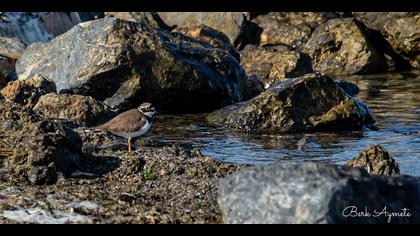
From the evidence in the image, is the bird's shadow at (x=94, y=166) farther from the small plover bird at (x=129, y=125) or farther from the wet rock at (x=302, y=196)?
the wet rock at (x=302, y=196)

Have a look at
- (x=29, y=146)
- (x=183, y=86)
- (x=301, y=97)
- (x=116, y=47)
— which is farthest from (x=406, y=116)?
(x=29, y=146)

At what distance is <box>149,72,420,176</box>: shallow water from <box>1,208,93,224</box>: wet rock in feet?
14.6

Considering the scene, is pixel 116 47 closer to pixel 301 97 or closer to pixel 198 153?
pixel 301 97

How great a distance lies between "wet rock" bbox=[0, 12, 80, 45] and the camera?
69.7 feet

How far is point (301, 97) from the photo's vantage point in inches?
591

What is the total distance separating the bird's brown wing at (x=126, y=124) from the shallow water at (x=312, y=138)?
4.20 feet

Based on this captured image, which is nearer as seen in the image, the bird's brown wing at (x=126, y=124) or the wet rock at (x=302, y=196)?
the wet rock at (x=302, y=196)

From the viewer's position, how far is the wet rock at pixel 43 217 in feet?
24.9

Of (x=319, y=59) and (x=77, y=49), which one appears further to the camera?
(x=319, y=59)

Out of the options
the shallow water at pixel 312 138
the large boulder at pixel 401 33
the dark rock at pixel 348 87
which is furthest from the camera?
the large boulder at pixel 401 33

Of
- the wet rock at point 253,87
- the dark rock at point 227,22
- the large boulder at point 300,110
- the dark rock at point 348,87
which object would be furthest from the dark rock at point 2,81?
the dark rock at point 227,22

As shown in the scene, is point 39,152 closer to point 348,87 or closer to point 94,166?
point 94,166

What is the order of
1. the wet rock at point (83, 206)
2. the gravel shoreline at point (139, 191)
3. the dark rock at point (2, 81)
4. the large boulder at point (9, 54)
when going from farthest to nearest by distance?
1. the large boulder at point (9, 54)
2. the dark rock at point (2, 81)
3. the wet rock at point (83, 206)
4. the gravel shoreline at point (139, 191)
